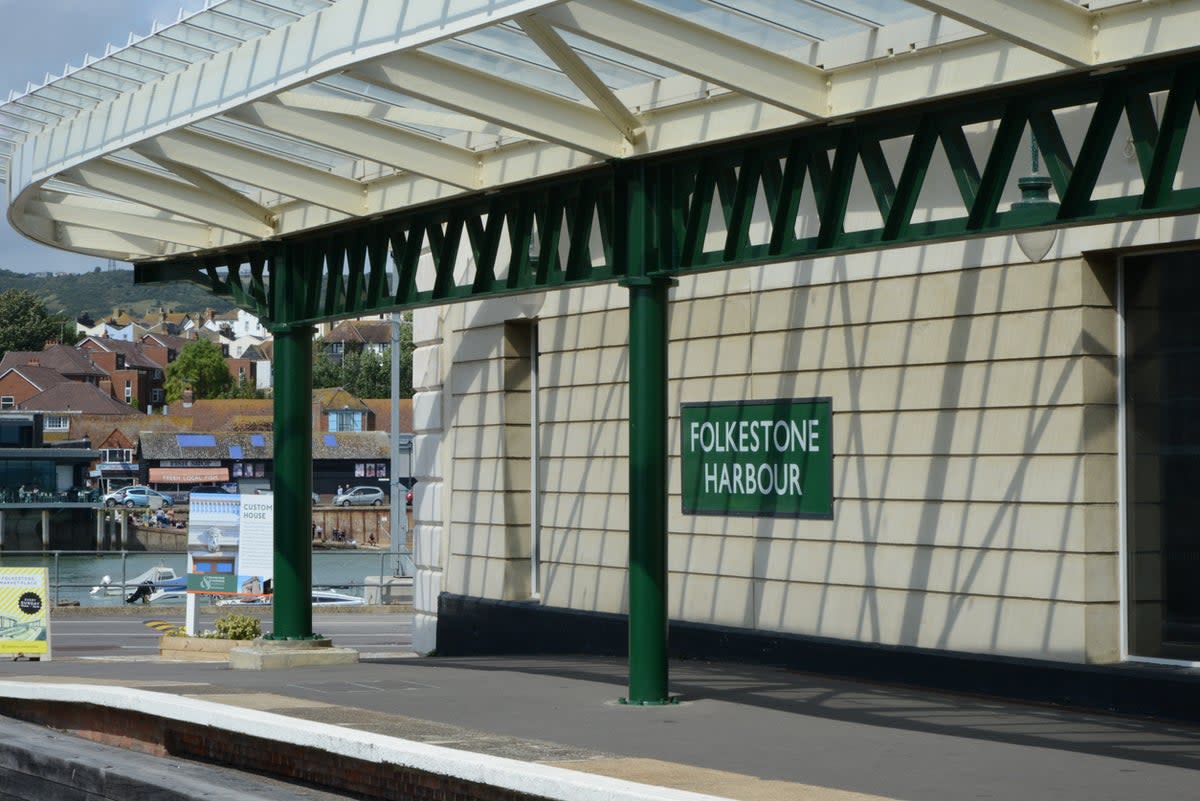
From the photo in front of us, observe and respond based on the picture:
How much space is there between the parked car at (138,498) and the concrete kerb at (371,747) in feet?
332

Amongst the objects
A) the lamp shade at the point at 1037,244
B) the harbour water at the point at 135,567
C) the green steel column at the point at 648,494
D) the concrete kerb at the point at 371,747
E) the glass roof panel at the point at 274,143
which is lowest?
the harbour water at the point at 135,567

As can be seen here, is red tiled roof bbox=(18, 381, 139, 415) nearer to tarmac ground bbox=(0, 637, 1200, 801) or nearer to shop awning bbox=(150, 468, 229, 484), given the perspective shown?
shop awning bbox=(150, 468, 229, 484)

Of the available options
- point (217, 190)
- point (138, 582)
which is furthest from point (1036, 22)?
point (138, 582)

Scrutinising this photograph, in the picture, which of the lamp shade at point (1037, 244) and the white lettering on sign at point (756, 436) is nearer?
the lamp shade at point (1037, 244)

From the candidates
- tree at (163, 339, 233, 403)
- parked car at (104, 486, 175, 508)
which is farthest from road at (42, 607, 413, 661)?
tree at (163, 339, 233, 403)

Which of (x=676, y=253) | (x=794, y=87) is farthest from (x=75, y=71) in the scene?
(x=794, y=87)

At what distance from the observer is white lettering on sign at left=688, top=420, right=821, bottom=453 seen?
56.5 ft

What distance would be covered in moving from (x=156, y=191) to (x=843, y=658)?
335 inches

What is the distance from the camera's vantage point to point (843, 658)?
16.5m

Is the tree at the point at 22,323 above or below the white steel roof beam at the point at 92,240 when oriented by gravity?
above

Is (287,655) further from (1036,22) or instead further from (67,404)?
(67,404)

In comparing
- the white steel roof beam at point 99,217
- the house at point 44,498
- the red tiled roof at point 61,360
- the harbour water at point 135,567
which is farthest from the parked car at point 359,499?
the white steel roof beam at point 99,217

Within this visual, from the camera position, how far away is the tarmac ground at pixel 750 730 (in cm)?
1010

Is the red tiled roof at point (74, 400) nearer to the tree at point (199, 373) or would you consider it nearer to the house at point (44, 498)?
the tree at point (199, 373)
